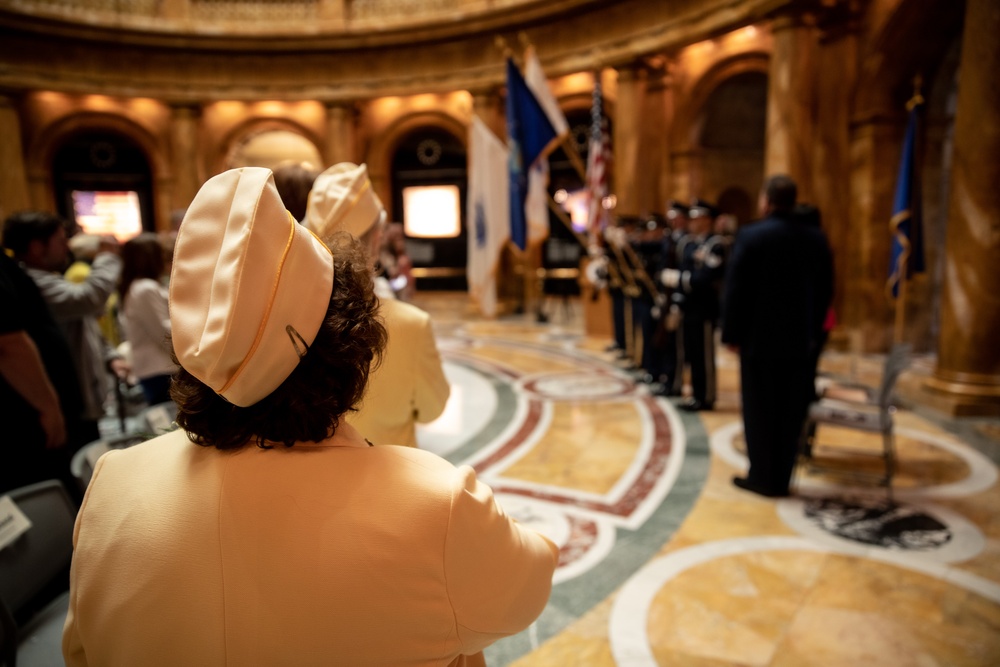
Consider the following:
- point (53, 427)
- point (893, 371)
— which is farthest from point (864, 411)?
point (53, 427)

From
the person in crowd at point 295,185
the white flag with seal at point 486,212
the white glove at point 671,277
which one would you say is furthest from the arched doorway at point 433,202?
the person in crowd at point 295,185

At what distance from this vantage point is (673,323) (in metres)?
6.12

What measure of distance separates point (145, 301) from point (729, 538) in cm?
374

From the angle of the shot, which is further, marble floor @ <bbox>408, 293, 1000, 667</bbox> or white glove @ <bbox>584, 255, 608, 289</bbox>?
white glove @ <bbox>584, 255, 608, 289</bbox>

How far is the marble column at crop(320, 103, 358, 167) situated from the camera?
14.6m

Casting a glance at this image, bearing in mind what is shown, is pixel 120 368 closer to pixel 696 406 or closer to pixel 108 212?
pixel 696 406

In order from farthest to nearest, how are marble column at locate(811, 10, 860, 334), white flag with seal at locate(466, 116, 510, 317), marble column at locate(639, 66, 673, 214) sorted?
marble column at locate(639, 66, 673, 214) → marble column at locate(811, 10, 860, 334) → white flag with seal at locate(466, 116, 510, 317)

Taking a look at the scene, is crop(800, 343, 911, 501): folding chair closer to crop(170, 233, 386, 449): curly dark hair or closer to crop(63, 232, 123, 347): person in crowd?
crop(170, 233, 386, 449): curly dark hair

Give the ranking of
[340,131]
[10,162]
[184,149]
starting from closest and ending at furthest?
1. [10,162]
2. [184,149]
3. [340,131]

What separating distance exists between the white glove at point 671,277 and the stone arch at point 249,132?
11.8m

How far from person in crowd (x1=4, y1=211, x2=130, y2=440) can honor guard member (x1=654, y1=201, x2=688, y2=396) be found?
488cm

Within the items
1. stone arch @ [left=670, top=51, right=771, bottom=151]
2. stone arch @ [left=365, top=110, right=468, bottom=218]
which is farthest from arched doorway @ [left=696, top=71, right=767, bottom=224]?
stone arch @ [left=365, top=110, right=468, bottom=218]

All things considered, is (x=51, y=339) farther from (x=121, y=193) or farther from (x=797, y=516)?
(x=121, y=193)

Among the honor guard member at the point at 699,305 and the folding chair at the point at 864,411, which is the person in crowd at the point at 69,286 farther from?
the honor guard member at the point at 699,305
